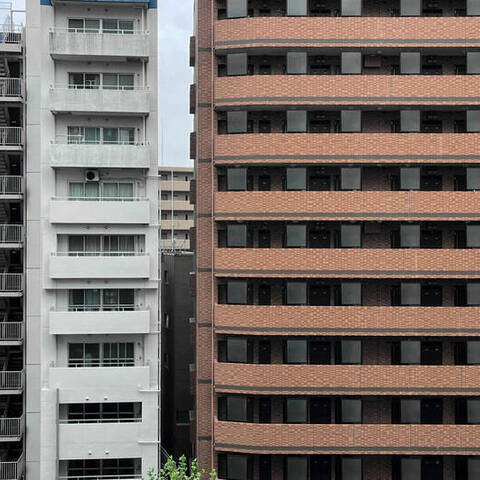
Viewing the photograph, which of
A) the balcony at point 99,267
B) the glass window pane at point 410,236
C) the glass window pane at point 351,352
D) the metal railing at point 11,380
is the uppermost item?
the glass window pane at point 410,236

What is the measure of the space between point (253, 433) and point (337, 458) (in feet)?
14.0

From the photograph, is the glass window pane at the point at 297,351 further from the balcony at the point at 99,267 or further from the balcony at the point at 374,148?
the balcony at the point at 374,148

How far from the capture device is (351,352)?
27219mm

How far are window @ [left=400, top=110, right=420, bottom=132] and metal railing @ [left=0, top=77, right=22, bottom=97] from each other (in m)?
19.2

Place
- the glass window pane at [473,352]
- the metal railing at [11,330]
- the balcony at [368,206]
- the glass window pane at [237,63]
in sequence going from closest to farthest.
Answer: the balcony at [368,206] < the glass window pane at [473,352] < the glass window pane at [237,63] < the metal railing at [11,330]

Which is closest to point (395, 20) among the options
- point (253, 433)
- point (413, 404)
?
point (413, 404)

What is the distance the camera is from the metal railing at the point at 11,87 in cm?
2952

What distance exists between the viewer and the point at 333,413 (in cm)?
2747

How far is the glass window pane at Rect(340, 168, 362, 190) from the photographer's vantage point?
27.3 m

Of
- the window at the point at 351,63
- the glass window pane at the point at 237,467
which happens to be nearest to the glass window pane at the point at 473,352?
the glass window pane at the point at 237,467

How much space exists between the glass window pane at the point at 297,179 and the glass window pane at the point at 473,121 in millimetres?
7957

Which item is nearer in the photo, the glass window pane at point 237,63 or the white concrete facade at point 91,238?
the glass window pane at point 237,63

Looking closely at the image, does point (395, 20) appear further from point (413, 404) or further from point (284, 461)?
point (284, 461)

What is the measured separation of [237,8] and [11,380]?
840 inches
